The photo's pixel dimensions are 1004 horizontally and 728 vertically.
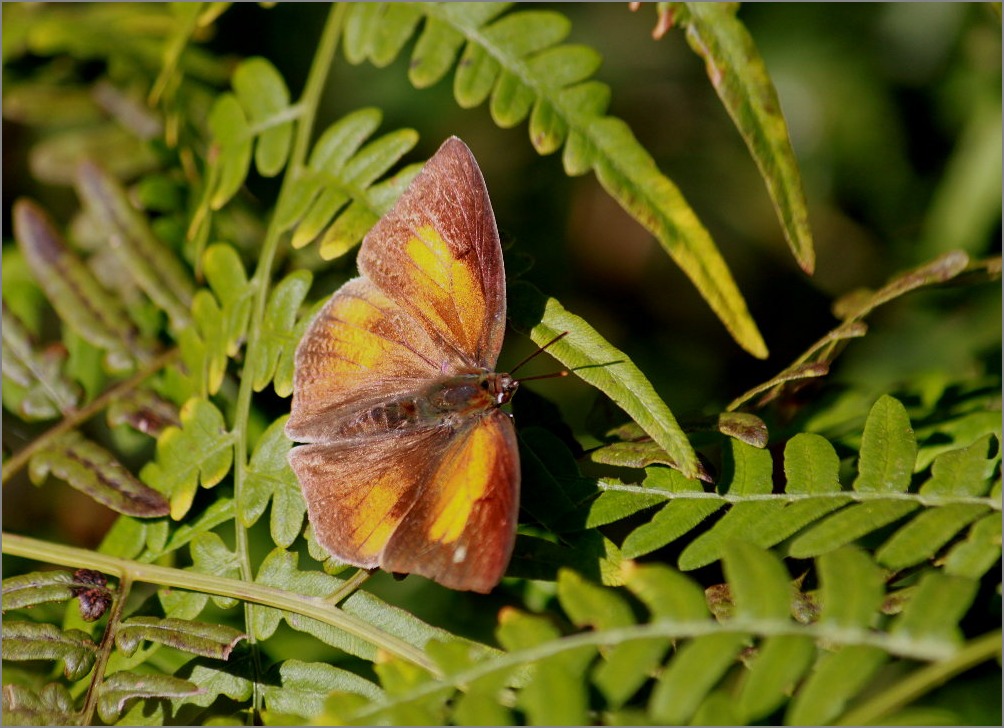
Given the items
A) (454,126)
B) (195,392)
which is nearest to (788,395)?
(195,392)

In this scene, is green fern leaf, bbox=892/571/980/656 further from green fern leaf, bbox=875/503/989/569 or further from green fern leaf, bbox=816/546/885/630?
green fern leaf, bbox=875/503/989/569

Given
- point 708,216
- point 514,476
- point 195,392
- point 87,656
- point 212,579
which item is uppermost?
point 708,216

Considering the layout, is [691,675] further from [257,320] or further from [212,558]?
[257,320]

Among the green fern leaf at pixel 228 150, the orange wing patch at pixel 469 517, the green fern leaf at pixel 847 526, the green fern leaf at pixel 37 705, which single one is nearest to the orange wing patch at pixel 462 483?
the orange wing patch at pixel 469 517

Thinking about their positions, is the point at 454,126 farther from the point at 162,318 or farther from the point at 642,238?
the point at 162,318

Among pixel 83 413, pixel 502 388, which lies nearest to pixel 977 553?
pixel 502 388

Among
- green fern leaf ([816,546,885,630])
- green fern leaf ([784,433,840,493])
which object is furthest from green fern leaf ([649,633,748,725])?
green fern leaf ([784,433,840,493])
